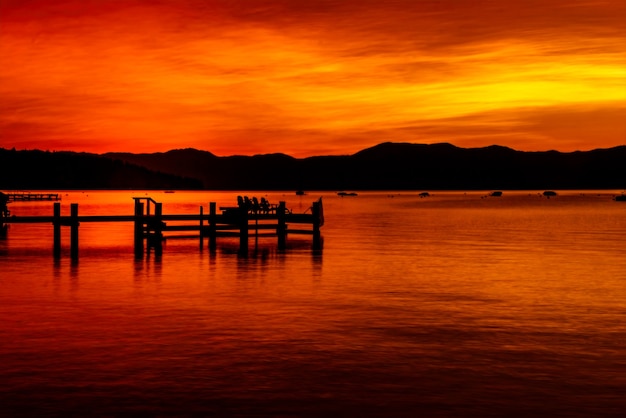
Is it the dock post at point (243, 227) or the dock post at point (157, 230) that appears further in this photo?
the dock post at point (243, 227)

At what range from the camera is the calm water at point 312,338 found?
12734 millimetres

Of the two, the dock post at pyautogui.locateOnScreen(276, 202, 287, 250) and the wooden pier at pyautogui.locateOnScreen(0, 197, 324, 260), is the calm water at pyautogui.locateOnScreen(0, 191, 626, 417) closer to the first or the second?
the wooden pier at pyautogui.locateOnScreen(0, 197, 324, 260)

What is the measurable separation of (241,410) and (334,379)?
2.36m

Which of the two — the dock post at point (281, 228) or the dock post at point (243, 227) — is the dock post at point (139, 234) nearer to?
the dock post at point (243, 227)

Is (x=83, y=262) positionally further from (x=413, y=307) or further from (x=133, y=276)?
(x=413, y=307)

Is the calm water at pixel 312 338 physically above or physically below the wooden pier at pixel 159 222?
below

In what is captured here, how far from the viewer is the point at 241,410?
12.1 meters

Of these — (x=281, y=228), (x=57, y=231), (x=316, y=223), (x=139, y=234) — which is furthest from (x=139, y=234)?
(x=316, y=223)

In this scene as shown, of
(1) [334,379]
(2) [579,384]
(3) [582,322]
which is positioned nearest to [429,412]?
(1) [334,379]

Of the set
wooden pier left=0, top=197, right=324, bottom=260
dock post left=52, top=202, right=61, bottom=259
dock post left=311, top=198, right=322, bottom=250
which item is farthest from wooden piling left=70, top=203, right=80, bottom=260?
dock post left=311, top=198, right=322, bottom=250

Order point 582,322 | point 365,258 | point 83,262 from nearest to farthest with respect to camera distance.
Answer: point 582,322, point 83,262, point 365,258

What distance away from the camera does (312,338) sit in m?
17.8

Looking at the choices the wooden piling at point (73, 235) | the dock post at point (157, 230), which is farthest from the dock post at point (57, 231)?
the dock post at point (157, 230)

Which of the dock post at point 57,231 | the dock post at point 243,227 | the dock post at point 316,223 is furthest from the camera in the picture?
the dock post at point 316,223
